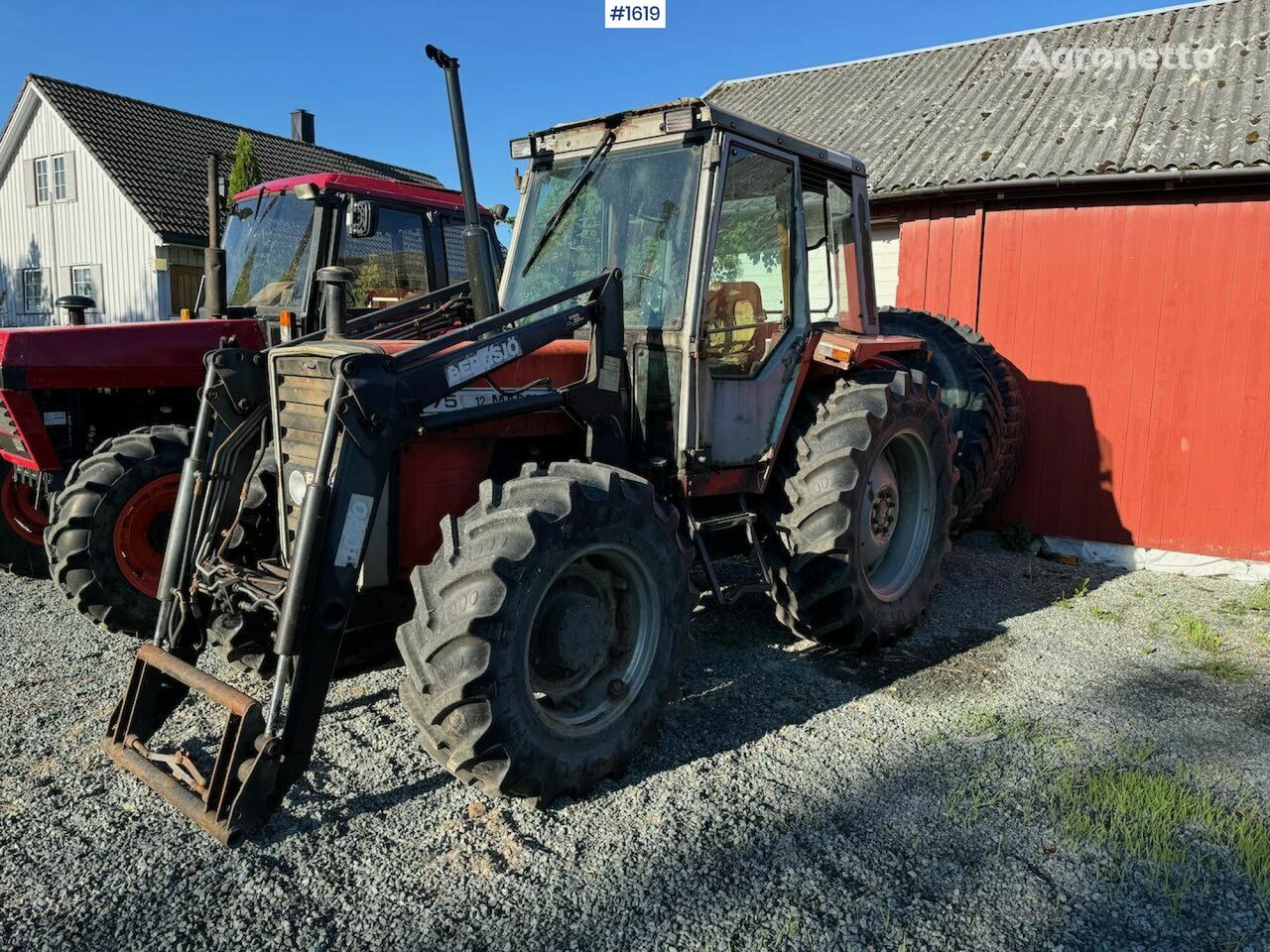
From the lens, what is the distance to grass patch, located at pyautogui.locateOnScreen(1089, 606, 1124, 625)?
18.7 ft

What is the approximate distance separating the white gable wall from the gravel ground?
17.8m

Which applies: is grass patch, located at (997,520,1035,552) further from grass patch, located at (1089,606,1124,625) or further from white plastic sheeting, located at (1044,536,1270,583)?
grass patch, located at (1089,606,1124,625)

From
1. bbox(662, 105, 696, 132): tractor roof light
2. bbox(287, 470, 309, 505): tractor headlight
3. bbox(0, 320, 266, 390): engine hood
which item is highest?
bbox(662, 105, 696, 132): tractor roof light

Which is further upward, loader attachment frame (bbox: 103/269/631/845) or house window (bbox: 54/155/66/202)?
house window (bbox: 54/155/66/202)

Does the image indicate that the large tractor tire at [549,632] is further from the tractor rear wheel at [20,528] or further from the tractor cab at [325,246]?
the tractor rear wheel at [20,528]

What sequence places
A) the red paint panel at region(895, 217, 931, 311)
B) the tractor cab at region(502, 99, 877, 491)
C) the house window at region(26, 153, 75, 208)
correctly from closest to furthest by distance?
the tractor cab at region(502, 99, 877, 491) < the red paint panel at region(895, 217, 931, 311) < the house window at region(26, 153, 75, 208)

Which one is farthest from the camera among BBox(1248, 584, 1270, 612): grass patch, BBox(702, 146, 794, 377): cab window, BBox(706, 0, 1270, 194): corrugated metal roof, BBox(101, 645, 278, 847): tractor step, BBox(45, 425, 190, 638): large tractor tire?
BBox(706, 0, 1270, 194): corrugated metal roof

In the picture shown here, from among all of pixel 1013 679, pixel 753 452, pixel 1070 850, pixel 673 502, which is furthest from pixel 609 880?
pixel 1013 679

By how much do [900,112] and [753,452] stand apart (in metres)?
6.48

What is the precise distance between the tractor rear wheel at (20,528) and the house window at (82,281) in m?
17.3

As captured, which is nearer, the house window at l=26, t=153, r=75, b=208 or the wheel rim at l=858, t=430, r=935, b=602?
the wheel rim at l=858, t=430, r=935, b=602

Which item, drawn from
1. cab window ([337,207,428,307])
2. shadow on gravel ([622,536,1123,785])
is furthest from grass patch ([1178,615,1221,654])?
cab window ([337,207,428,307])

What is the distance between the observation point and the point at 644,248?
14.2 ft

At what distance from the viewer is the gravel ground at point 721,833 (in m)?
2.71
